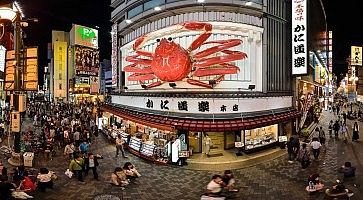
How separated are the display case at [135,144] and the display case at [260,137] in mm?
8279

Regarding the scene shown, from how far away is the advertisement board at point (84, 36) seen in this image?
84.9m

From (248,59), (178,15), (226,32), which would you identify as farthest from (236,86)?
(178,15)

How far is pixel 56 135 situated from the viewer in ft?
93.8

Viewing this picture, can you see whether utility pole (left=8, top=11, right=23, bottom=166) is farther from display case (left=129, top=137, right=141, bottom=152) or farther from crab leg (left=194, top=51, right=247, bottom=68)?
crab leg (left=194, top=51, right=247, bottom=68)

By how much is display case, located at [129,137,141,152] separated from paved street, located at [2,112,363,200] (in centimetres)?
126

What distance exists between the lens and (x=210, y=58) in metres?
22.2

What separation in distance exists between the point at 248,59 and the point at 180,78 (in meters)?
5.44

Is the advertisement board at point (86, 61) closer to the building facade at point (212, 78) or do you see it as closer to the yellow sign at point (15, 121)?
the building facade at point (212, 78)

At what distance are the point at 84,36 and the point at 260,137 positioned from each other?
7320 cm

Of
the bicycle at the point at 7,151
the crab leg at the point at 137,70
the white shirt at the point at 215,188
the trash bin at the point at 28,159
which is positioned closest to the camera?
the white shirt at the point at 215,188

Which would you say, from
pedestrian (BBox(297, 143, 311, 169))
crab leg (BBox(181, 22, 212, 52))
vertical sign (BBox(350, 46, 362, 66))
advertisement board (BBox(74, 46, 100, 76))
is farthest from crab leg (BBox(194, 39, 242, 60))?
advertisement board (BBox(74, 46, 100, 76))

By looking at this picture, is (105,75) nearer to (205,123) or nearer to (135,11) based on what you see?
(135,11)

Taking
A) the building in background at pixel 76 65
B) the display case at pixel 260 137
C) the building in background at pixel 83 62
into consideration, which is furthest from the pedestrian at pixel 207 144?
the building in background at pixel 83 62

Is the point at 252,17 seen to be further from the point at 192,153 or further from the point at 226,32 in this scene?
the point at 192,153
